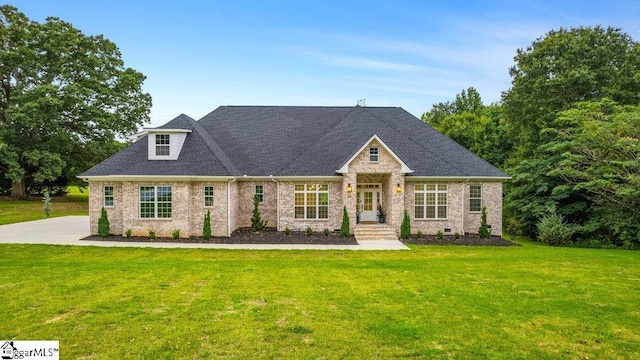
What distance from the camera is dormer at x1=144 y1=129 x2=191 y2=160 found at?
20.6 m

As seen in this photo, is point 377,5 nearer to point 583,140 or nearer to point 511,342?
point 583,140

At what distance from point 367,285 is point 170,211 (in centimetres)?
1300

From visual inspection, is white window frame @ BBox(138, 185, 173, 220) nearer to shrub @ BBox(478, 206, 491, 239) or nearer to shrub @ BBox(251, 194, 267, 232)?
shrub @ BBox(251, 194, 267, 232)

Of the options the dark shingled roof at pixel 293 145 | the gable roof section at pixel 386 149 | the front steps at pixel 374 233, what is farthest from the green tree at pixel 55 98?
the front steps at pixel 374 233

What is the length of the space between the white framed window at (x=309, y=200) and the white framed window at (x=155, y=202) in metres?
6.92

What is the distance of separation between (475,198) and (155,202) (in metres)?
18.0

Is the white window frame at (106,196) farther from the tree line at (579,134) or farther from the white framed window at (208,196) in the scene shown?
the tree line at (579,134)

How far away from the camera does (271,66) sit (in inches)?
1095

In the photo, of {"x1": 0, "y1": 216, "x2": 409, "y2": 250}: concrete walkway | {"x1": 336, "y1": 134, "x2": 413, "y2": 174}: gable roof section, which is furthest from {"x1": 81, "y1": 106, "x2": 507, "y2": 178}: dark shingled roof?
{"x1": 0, "y1": 216, "x2": 409, "y2": 250}: concrete walkway

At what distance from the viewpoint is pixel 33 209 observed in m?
32.7

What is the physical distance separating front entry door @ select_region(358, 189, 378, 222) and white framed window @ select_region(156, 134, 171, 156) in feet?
37.6

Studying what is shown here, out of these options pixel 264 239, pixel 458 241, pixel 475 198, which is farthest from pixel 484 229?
pixel 264 239

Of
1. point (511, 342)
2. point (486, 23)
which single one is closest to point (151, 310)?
point (511, 342)

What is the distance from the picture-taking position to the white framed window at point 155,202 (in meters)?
19.7
